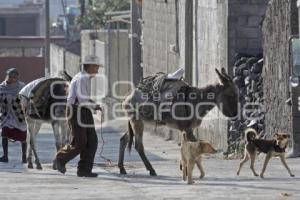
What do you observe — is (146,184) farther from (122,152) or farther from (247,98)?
(247,98)

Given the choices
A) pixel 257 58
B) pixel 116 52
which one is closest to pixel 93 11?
pixel 116 52

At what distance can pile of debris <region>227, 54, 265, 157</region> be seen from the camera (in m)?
25.0

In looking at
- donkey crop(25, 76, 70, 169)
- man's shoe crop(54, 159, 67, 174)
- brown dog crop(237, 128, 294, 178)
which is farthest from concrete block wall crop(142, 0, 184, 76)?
brown dog crop(237, 128, 294, 178)

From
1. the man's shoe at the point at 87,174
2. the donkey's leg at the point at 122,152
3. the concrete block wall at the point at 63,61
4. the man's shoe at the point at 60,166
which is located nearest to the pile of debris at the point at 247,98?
the donkey's leg at the point at 122,152

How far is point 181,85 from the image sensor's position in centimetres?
1886

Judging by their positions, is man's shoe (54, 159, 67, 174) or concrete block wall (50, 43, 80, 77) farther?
concrete block wall (50, 43, 80, 77)

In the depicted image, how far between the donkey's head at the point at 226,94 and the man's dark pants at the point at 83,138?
2330 millimetres

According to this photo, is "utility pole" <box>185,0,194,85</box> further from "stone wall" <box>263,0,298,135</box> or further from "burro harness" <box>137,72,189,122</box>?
"burro harness" <box>137,72,189,122</box>

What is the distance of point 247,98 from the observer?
2575cm

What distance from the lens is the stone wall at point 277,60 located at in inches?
886

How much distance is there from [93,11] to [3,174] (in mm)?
49505

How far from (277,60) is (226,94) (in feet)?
16.2

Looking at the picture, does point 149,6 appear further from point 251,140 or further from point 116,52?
point 251,140

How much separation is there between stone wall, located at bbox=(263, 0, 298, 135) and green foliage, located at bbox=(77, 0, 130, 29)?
135 ft
